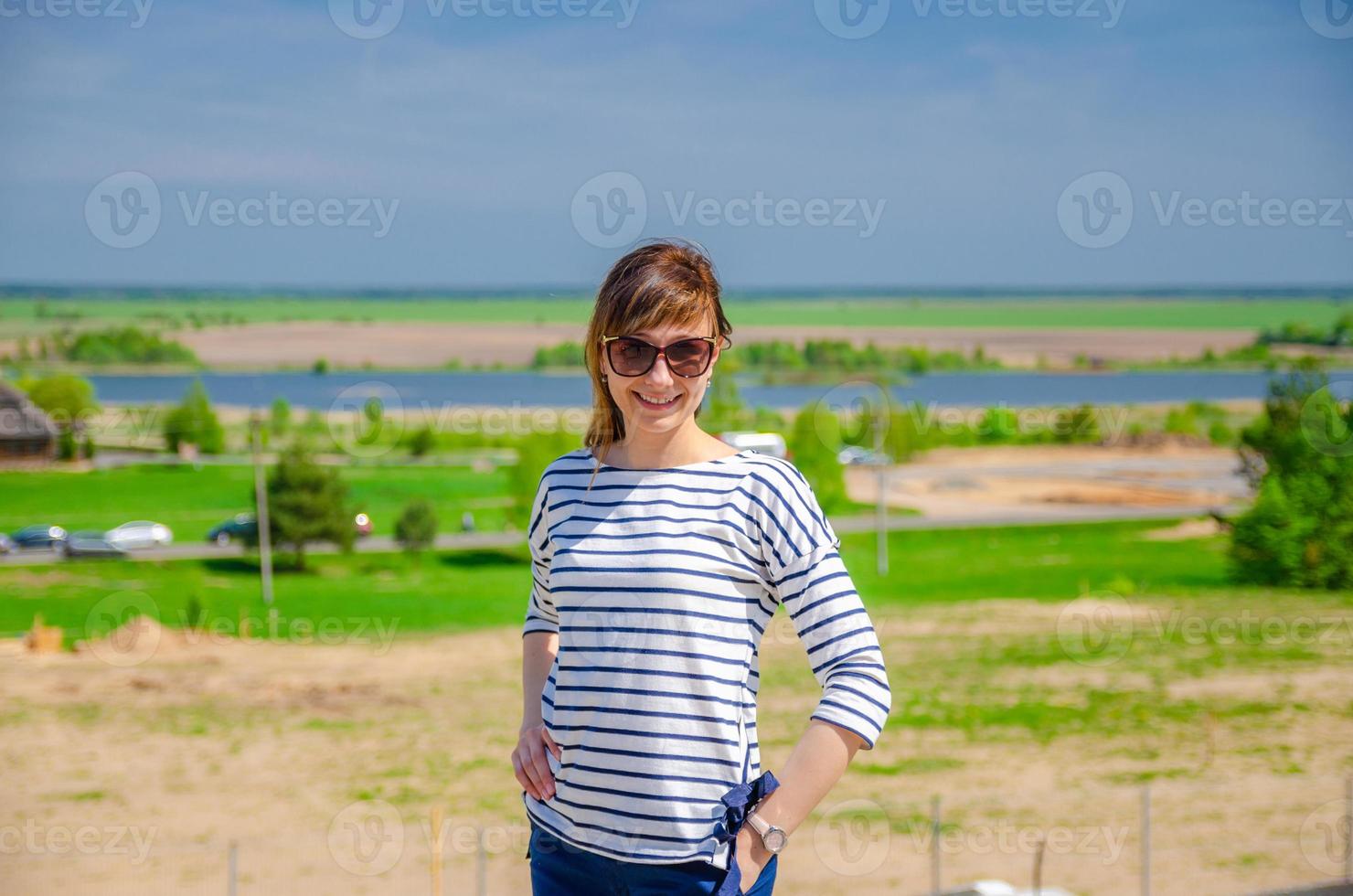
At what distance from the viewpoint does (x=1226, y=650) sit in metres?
37.5

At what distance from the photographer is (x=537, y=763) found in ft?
5.87

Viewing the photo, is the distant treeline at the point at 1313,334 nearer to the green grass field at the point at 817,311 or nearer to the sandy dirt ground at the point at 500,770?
the green grass field at the point at 817,311

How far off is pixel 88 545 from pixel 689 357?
55466mm

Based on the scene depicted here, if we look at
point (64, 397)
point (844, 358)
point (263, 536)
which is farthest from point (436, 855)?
point (844, 358)

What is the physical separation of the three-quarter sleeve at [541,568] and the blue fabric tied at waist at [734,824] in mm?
371

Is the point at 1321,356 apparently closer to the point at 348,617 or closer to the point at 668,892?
the point at 348,617

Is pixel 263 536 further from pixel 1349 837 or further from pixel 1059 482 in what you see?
pixel 1349 837

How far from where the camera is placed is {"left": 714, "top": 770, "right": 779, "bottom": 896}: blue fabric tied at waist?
5.40 ft

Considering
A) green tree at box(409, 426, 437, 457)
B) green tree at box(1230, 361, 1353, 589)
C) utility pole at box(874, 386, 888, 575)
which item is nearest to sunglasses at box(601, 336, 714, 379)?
green tree at box(1230, 361, 1353, 589)

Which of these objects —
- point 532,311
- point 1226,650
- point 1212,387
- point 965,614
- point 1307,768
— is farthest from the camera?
point 532,311

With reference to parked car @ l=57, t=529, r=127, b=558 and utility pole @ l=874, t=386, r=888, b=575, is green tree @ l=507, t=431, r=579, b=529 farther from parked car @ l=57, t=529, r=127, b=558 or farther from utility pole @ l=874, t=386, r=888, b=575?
parked car @ l=57, t=529, r=127, b=558

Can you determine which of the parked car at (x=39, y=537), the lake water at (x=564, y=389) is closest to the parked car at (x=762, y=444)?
the parked car at (x=39, y=537)

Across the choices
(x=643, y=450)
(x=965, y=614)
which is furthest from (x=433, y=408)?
(x=643, y=450)

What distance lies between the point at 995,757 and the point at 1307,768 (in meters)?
6.40
